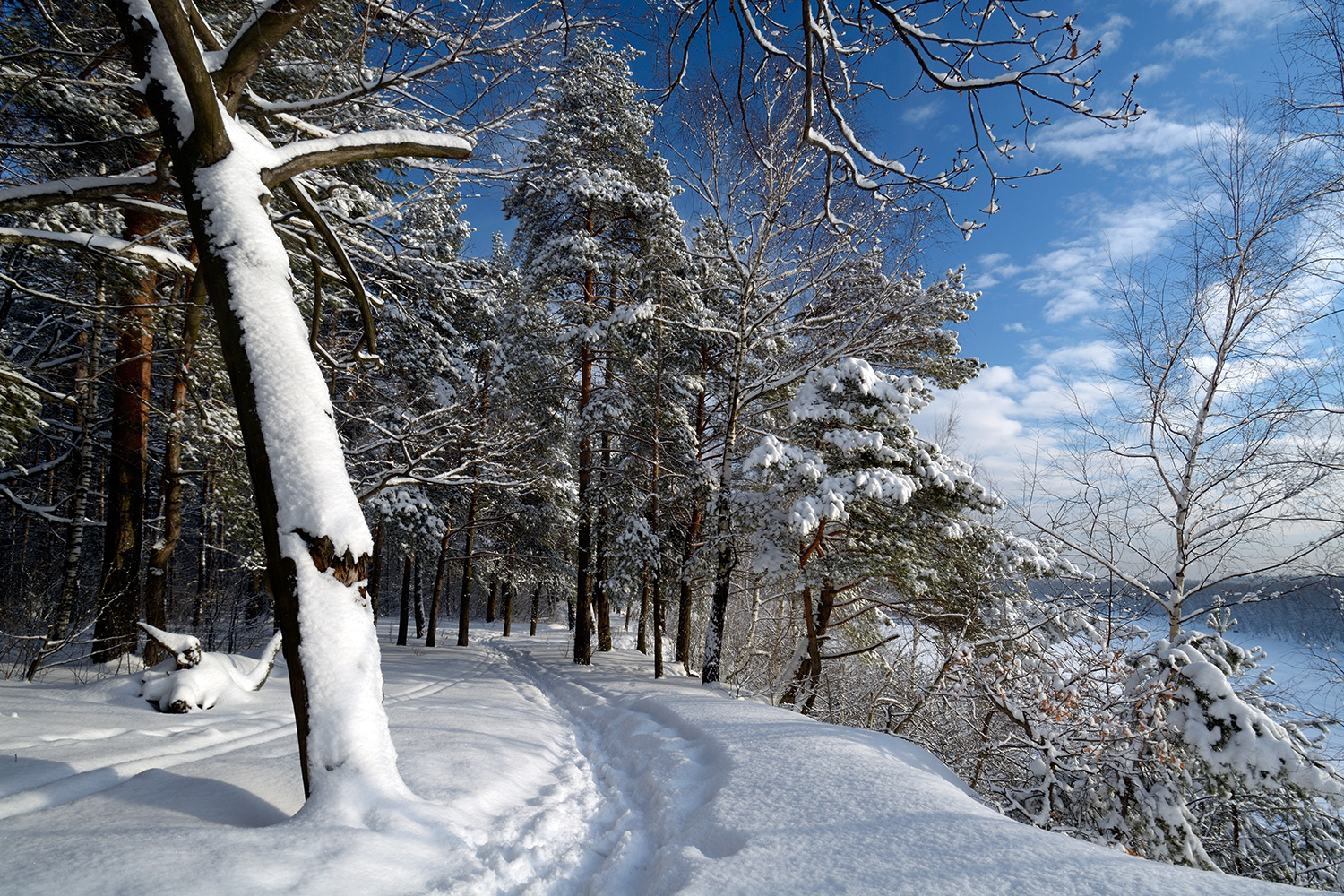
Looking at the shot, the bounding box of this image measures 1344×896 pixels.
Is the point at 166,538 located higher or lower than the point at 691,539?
lower

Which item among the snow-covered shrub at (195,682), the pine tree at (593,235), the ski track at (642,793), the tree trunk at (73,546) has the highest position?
the pine tree at (593,235)

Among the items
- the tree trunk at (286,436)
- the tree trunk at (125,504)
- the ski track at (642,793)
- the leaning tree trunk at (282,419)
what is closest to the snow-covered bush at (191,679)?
the tree trunk at (125,504)

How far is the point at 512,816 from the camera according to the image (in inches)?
121

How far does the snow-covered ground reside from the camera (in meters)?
1.87

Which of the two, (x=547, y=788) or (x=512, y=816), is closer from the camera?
(x=512, y=816)

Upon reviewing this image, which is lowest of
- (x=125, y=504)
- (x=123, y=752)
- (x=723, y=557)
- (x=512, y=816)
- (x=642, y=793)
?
(x=642, y=793)

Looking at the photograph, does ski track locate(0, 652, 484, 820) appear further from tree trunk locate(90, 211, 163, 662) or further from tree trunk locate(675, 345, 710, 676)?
tree trunk locate(675, 345, 710, 676)

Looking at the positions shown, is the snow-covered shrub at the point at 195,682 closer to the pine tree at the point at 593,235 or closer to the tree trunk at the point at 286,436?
the tree trunk at the point at 286,436

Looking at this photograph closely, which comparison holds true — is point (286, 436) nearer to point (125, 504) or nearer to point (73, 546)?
point (125, 504)

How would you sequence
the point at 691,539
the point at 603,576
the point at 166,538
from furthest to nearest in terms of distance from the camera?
the point at 603,576 < the point at 691,539 < the point at 166,538

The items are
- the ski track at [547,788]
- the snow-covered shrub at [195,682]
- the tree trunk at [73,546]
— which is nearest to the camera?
the ski track at [547,788]

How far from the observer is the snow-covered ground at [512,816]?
1868mm

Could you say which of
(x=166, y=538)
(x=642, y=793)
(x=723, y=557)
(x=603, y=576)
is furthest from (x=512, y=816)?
(x=603, y=576)

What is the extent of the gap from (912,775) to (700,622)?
2120cm
